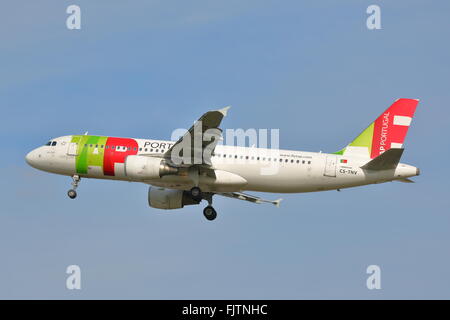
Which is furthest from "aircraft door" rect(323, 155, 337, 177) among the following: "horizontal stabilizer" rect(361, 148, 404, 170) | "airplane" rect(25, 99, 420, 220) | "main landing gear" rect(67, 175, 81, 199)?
"main landing gear" rect(67, 175, 81, 199)

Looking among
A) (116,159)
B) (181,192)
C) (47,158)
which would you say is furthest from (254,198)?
(47,158)

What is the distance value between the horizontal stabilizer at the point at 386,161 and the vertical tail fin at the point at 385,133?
2.78 m

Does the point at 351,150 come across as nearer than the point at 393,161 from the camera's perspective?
No

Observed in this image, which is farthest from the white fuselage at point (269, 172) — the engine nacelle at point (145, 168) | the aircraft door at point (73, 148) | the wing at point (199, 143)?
the aircraft door at point (73, 148)

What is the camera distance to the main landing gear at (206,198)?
54.4 m

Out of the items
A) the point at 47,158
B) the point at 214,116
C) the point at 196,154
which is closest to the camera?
the point at 214,116

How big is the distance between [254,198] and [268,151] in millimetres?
6552

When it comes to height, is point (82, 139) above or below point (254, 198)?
above

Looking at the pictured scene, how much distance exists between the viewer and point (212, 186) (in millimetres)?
54656

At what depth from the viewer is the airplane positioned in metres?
52.5

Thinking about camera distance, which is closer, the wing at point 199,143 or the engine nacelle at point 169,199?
the wing at point 199,143

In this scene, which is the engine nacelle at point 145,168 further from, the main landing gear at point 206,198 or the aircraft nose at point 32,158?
the aircraft nose at point 32,158

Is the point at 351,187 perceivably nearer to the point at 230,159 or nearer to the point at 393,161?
the point at 393,161

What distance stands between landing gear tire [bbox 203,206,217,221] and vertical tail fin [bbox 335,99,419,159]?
9.96 m
